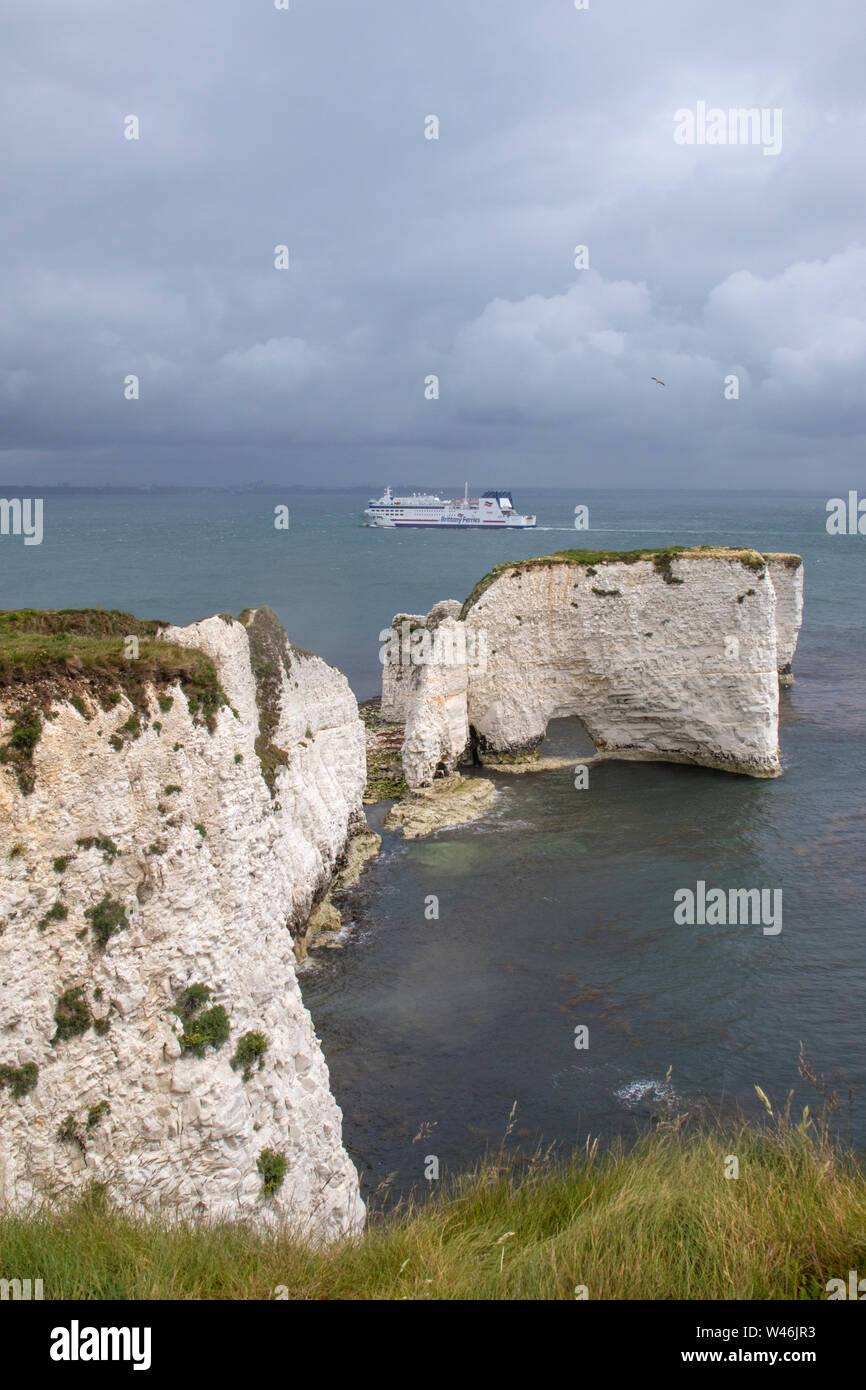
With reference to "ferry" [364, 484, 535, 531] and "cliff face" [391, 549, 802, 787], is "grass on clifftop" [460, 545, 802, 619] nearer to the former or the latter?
"cliff face" [391, 549, 802, 787]

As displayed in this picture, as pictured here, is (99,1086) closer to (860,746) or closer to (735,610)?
(735,610)

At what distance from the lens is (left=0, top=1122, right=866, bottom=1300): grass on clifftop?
741 cm

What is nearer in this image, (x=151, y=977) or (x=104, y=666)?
(x=151, y=977)

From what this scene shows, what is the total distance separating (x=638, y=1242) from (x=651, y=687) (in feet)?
107

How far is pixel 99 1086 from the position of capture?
10.9 metres

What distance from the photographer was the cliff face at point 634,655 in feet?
123

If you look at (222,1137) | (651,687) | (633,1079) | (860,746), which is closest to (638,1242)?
(222,1137)

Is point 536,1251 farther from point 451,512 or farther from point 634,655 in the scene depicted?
point 451,512

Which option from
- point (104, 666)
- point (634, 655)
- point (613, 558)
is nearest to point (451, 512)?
point (613, 558)

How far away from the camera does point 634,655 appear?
127ft

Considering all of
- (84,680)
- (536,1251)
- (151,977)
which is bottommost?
(536,1251)

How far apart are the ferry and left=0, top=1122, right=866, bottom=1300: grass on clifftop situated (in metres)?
151

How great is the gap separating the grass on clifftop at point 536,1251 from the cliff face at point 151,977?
1368mm

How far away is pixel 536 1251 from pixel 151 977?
5.72 m
